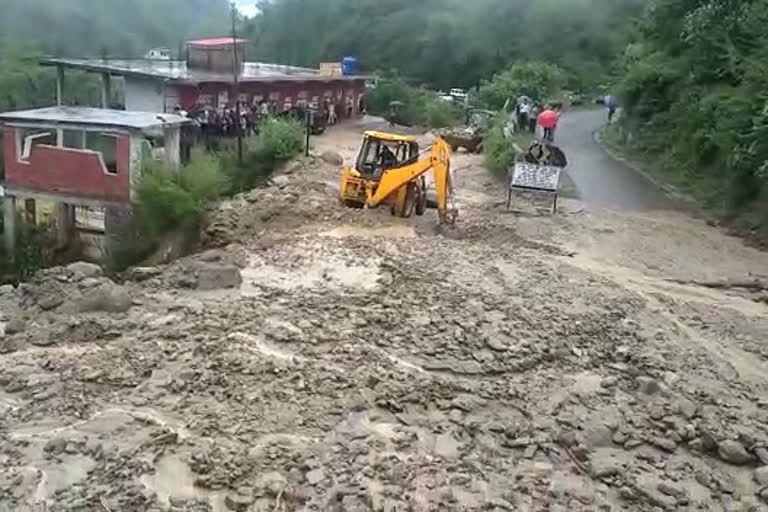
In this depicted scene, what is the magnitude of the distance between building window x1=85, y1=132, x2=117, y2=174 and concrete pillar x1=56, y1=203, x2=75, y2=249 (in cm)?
120

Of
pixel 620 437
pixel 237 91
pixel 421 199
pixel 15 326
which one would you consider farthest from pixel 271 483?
pixel 237 91

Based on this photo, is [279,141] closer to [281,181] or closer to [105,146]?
[281,181]

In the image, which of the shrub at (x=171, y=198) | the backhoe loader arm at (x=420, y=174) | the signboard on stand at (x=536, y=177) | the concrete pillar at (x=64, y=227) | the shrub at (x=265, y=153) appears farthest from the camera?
the shrub at (x=265, y=153)

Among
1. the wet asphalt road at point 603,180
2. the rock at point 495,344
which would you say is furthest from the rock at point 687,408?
the wet asphalt road at point 603,180

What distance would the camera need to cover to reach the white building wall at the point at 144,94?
2708cm

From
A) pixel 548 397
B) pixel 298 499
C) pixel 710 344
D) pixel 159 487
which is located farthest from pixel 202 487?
pixel 710 344

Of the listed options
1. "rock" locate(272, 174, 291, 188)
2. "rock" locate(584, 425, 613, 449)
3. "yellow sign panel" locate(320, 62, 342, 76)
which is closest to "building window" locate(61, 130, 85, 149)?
"rock" locate(272, 174, 291, 188)

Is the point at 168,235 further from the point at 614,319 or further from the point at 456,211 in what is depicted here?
the point at 614,319

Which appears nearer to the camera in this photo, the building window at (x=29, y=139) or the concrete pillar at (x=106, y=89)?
the building window at (x=29, y=139)

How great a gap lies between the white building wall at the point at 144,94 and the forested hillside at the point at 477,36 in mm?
19643

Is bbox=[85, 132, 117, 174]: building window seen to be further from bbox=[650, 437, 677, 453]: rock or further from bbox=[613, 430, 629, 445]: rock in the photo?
bbox=[650, 437, 677, 453]: rock

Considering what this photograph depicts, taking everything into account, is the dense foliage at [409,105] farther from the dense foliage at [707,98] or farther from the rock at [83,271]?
the rock at [83,271]

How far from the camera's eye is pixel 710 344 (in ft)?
35.2

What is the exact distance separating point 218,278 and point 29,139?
24.8 feet
